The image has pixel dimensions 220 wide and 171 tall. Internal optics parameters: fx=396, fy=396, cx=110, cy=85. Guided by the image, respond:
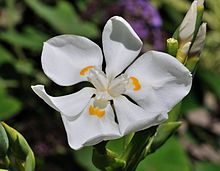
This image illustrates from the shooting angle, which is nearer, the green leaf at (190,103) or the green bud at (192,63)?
the green bud at (192,63)

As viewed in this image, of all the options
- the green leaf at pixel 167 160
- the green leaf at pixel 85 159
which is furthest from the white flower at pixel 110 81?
the green leaf at pixel 85 159

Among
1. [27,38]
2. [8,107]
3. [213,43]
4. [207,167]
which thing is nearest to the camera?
[8,107]

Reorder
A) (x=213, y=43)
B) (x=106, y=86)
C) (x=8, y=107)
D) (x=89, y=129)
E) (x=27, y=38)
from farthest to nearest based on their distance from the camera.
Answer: (x=213, y=43) < (x=27, y=38) < (x=8, y=107) < (x=106, y=86) < (x=89, y=129)

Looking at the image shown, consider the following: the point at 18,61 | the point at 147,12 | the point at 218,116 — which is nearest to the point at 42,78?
the point at 18,61

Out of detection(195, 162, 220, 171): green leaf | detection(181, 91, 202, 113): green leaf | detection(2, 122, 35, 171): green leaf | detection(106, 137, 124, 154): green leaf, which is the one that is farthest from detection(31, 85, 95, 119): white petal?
detection(181, 91, 202, 113): green leaf

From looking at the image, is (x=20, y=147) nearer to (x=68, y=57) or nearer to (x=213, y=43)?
(x=68, y=57)

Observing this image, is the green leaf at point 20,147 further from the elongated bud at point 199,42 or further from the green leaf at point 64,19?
the green leaf at point 64,19

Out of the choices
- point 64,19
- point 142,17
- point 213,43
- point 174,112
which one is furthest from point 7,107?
point 213,43
